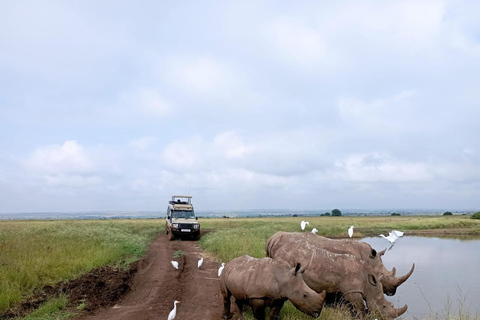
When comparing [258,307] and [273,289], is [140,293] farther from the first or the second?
[273,289]

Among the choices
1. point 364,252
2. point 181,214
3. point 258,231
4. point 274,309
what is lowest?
point 258,231

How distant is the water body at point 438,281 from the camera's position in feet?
39.0

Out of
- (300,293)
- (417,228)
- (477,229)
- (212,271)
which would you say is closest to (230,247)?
(212,271)

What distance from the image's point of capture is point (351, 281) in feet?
26.3

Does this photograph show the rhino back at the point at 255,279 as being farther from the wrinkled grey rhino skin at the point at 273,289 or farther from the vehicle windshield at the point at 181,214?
the vehicle windshield at the point at 181,214

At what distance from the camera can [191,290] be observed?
11078 millimetres

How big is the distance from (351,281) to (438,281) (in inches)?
434

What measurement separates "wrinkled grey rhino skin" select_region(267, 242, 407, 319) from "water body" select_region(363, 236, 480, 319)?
5.60ft

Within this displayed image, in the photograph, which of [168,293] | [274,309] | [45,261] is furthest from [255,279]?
[45,261]

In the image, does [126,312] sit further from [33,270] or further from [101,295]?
[33,270]

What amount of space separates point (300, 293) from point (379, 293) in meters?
2.46

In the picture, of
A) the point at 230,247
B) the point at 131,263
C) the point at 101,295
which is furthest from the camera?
the point at 230,247

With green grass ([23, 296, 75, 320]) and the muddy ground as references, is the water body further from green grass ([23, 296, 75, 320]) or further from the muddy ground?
green grass ([23, 296, 75, 320])

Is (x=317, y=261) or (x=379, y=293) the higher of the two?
(x=317, y=261)
